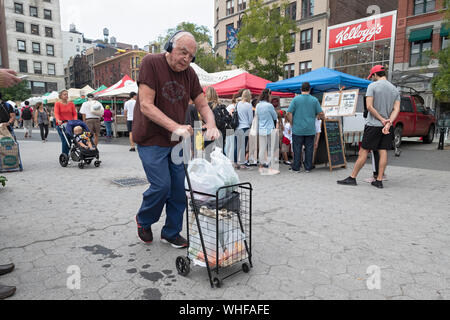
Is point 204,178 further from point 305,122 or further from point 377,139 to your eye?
point 305,122

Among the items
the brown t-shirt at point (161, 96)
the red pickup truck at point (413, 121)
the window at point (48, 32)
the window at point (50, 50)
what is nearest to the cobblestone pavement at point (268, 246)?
the brown t-shirt at point (161, 96)

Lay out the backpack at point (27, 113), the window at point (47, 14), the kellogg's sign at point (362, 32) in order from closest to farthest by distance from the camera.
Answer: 1. the backpack at point (27, 113)
2. the kellogg's sign at point (362, 32)
3. the window at point (47, 14)

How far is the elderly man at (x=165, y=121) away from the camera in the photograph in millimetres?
2477

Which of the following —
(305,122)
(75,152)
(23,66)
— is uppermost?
(23,66)

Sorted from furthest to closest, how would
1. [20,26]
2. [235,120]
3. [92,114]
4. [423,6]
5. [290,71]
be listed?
1. [20,26]
2. [290,71]
3. [423,6]
4. [92,114]
5. [235,120]

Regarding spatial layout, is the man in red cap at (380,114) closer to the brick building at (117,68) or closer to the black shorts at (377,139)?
the black shorts at (377,139)

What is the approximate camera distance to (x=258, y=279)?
7.82 feet

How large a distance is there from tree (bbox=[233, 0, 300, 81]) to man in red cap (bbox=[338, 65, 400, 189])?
60.1 feet

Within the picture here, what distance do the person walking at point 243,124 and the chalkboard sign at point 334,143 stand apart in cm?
185

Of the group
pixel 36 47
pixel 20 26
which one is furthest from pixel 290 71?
pixel 20 26

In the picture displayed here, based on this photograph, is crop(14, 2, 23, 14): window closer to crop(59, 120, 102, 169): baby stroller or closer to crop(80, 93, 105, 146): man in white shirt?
crop(80, 93, 105, 146): man in white shirt

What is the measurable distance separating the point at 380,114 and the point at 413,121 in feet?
27.6

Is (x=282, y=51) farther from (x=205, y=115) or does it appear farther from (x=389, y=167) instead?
(x=205, y=115)

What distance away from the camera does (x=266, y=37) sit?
75.4 feet
